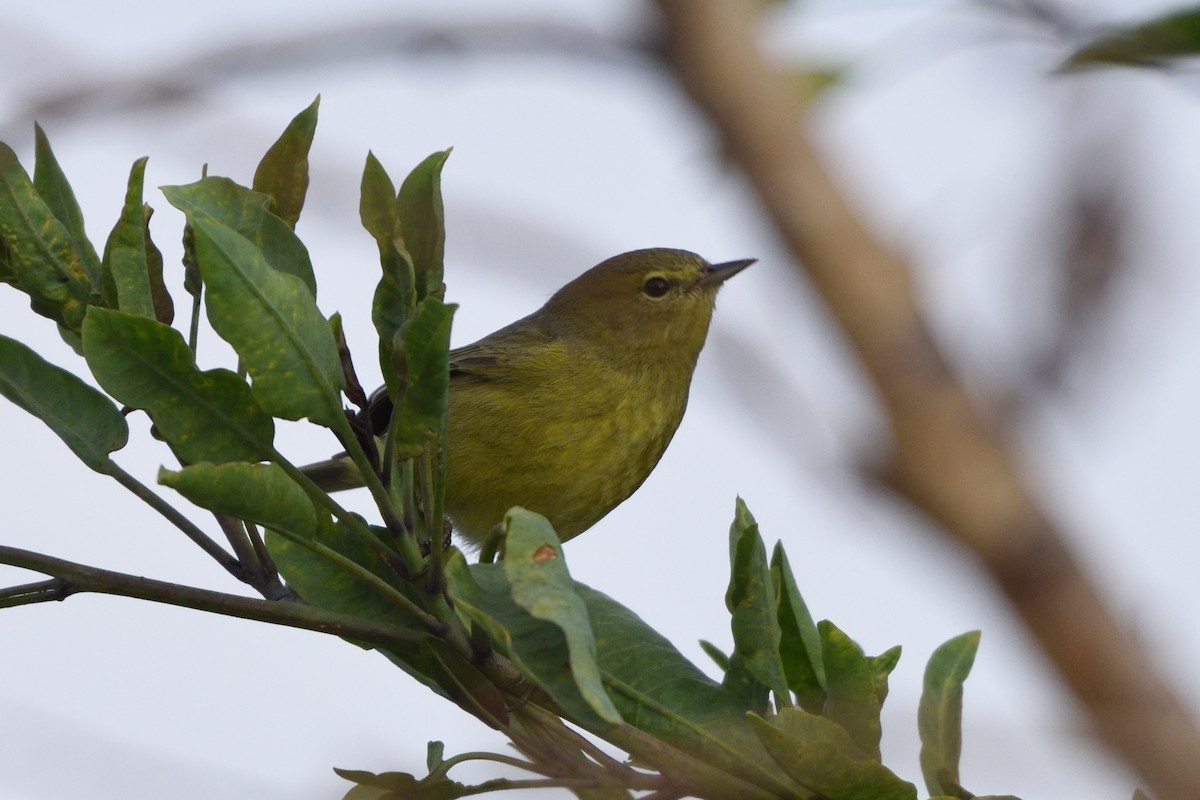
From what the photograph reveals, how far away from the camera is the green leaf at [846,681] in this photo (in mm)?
2023

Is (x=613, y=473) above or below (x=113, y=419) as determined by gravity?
above

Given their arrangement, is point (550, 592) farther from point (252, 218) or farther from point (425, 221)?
point (252, 218)

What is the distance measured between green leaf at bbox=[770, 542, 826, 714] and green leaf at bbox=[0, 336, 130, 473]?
987 mm

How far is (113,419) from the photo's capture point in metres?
1.99

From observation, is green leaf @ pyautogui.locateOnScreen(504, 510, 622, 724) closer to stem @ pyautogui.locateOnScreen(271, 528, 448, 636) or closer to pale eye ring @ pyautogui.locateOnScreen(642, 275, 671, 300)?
stem @ pyautogui.locateOnScreen(271, 528, 448, 636)

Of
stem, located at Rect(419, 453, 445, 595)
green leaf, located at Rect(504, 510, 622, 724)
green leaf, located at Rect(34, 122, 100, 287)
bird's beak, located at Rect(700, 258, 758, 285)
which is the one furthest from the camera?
bird's beak, located at Rect(700, 258, 758, 285)

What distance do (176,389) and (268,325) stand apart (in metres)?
0.16

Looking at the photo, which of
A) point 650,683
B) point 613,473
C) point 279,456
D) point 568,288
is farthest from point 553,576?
point 568,288

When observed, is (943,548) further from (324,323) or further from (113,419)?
(113,419)

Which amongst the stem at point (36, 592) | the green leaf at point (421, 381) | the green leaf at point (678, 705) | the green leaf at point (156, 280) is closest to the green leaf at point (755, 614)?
the green leaf at point (678, 705)

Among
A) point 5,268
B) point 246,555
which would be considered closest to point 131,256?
point 5,268

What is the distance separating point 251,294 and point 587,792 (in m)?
0.82

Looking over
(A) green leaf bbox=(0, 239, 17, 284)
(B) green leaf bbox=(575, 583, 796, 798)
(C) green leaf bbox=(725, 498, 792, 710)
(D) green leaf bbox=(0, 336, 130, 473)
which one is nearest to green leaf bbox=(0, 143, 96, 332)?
(A) green leaf bbox=(0, 239, 17, 284)

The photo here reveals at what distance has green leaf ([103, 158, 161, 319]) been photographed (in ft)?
6.75
